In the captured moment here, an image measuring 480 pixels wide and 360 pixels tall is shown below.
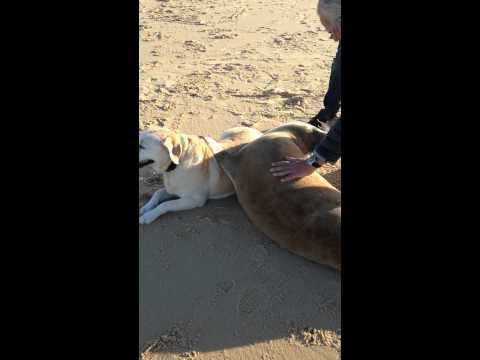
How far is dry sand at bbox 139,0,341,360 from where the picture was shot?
9.58ft

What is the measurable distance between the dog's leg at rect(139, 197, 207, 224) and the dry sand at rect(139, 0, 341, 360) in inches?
2.2

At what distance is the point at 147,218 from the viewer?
13.1 ft

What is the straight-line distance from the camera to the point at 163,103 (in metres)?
6.09

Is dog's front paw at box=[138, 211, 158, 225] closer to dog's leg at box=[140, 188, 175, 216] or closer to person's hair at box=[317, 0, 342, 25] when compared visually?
dog's leg at box=[140, 188, 175, 216]

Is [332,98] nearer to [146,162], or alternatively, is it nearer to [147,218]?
[146,162]

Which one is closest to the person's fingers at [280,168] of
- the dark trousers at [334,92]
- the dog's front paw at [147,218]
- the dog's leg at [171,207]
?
the dog's leg at [171,207]

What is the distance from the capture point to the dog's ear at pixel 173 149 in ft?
12.6

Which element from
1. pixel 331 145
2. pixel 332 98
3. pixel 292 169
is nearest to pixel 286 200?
pixel 292 169

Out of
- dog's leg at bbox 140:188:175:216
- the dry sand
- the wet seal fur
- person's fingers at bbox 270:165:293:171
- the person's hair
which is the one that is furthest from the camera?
dog's leg at bbox 140:188:175:216

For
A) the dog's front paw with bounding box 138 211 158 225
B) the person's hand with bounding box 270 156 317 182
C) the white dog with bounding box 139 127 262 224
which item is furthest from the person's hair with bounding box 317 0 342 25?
the dog's front paw with bounding box 138 211 158 225

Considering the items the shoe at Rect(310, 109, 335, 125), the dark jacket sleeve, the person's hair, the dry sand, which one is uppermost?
the person's hair
